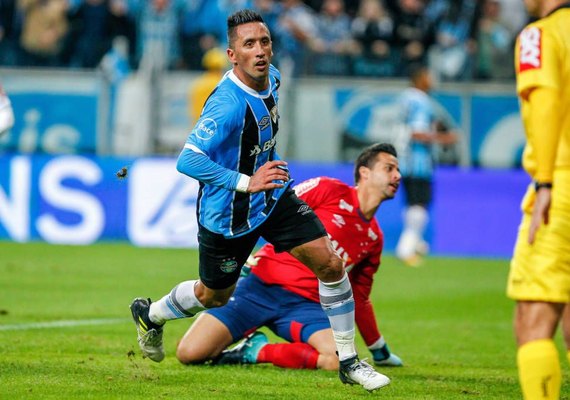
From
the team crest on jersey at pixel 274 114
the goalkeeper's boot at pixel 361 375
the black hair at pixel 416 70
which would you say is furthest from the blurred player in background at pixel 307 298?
the black hair at pixel 416 70

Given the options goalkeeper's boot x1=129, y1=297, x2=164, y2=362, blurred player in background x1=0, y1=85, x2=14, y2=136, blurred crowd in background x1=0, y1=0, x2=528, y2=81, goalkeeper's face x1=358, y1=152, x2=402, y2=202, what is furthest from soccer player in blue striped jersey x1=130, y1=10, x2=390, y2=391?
blurred crowd in background x1=0, y1=0, x2=528, y2=81

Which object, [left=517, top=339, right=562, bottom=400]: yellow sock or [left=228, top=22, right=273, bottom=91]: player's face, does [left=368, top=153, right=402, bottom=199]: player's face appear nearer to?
[left=228, top=22, right=273, bottom=91]: player's face

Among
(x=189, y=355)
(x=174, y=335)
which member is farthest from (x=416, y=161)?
(x=189, y=355)

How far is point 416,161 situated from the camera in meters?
17.5

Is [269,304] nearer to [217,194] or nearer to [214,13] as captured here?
[217,194]

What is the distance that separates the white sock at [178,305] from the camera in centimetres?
754

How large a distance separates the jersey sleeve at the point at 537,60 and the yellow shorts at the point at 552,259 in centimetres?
44

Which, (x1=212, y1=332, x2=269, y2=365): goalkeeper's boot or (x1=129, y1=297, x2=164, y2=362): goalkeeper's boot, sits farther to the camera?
(x1=212, y1=332, x2=269, y2=365): goalkeeper's boot

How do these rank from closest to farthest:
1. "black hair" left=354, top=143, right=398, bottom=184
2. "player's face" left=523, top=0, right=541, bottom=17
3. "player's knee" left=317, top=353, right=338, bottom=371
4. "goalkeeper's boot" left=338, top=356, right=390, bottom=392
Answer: "player's face" left=523, top=0, right=541, bottom=17, "goalkeeper's boot" left=338, top=356, right=390, bottom=392, "player's knee" left=317, top=353, right=338, bottom=371, "black hair" left=354, top=143, right=398, bottom=184

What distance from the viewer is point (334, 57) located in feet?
62.2

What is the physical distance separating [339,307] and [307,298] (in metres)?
1.24

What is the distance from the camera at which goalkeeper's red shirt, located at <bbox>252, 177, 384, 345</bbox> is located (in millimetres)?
8266

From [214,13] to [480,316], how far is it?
988 centimetres

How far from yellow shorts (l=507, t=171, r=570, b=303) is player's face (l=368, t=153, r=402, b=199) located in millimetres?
3061
